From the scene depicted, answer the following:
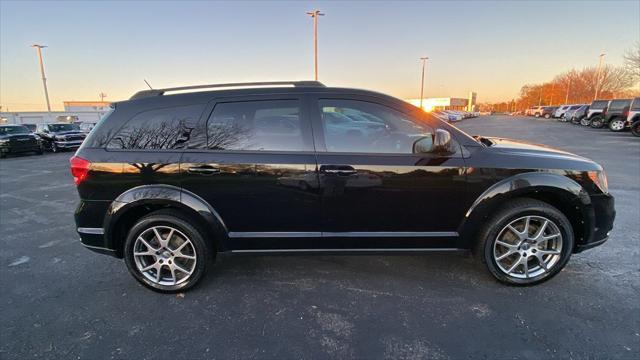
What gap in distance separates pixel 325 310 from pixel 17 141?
64.4ft

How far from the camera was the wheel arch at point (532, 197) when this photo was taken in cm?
280

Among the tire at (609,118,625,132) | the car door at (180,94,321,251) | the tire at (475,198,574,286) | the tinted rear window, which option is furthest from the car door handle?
the tinted rear window

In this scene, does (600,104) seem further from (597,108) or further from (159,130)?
(159,130)

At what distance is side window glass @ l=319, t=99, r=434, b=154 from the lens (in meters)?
2.81

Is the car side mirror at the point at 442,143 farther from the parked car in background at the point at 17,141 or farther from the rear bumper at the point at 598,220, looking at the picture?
the parked car in background at the point at 17,141

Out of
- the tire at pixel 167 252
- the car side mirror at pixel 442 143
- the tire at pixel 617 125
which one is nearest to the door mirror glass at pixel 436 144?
the car side mirror at pixel 442 143

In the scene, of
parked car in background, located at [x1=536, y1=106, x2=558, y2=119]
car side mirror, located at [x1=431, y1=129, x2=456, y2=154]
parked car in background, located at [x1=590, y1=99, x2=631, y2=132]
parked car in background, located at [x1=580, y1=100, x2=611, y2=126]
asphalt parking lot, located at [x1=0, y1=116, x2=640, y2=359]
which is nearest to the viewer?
asphalt parking lot, located at [x1=0, y1=116, x2=640, y2=359]

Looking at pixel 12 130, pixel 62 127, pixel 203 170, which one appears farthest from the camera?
pixel 62 127

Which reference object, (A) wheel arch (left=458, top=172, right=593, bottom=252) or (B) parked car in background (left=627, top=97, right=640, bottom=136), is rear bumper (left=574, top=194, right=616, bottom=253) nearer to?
(A) wheel arch (left=458, top=172, right=593, bottom=252)

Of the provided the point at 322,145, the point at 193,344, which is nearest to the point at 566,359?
the point at 322,145

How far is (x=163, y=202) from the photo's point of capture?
286 cm

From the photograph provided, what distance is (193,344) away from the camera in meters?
2.37

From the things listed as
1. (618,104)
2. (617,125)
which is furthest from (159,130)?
(618,104)

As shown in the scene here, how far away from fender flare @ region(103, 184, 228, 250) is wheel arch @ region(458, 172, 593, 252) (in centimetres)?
227
